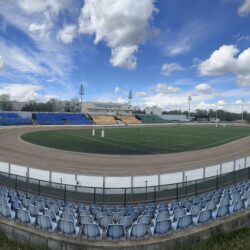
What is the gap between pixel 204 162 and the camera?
104 ft

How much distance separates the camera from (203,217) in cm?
974

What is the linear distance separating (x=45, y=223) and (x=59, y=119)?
10000 centimetres

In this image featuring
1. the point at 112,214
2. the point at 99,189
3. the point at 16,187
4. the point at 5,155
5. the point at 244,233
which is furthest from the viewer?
the point at 5,155

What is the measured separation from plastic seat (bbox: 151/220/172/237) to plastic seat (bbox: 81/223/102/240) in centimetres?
157

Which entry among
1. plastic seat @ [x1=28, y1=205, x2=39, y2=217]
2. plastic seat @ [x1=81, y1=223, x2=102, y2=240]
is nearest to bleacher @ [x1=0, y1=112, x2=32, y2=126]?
plastic seat @ [x1=28, y1=205, x2=39, y2=217]

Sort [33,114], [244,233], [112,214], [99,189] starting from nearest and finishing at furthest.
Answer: [244,233]
[112,214]
[99,189]
[33,114]

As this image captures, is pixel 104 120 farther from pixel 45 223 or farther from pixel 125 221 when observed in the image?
pixel 45 223

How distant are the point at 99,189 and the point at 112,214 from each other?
4.72m

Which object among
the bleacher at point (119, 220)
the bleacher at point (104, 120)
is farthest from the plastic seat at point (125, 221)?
the bleacher at point (104, 120)

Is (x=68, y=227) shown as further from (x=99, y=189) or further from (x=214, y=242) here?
(x=99, y=189)

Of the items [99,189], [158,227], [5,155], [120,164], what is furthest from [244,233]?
[5,155]

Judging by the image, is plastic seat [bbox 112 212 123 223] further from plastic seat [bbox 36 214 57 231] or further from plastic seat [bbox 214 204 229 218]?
plastic seat [bbox 214 204 229 218]

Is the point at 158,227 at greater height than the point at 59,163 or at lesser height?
greater

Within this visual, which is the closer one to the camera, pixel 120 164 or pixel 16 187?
pixel 16 187
